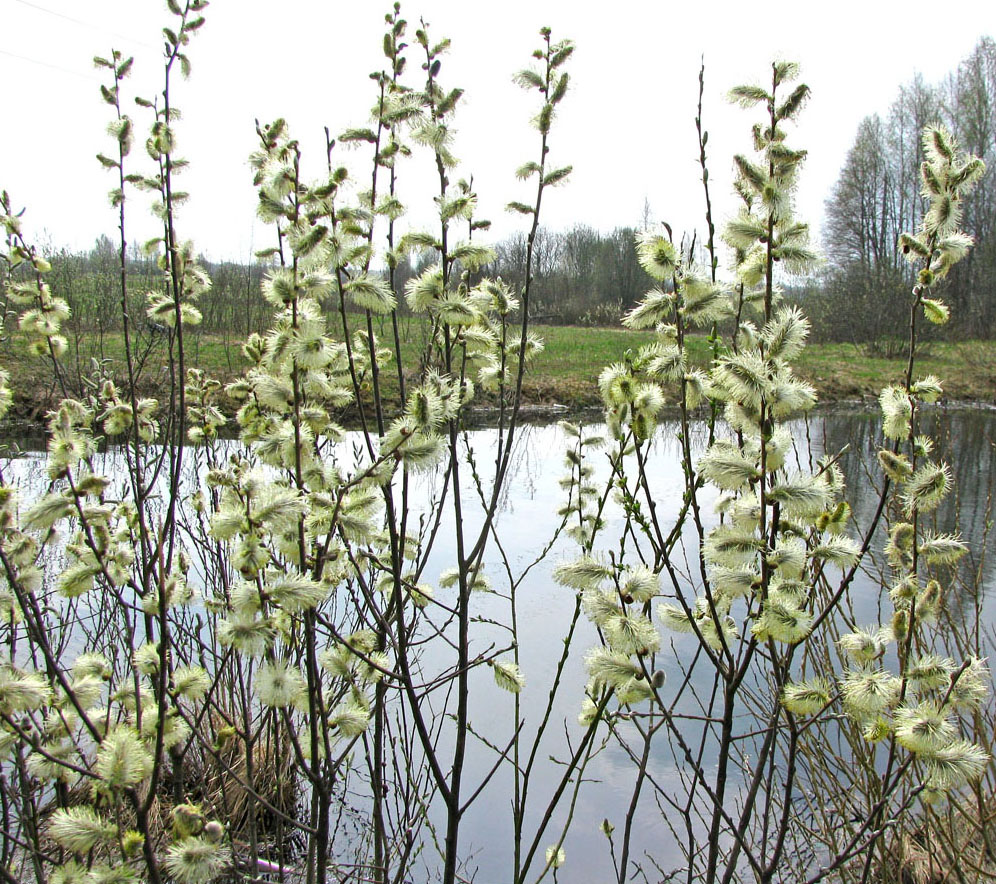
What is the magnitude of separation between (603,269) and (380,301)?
30.3 meters

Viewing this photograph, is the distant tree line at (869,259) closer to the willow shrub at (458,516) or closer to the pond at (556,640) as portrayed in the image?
the pond at (556,640)

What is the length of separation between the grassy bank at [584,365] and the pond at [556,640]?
10.5ft

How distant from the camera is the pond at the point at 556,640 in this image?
2.96 meters

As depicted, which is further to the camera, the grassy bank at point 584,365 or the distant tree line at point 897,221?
the distant tree line at point 897,221

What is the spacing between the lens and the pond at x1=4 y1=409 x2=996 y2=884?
2963 mm

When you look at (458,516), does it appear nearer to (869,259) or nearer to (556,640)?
(556,640)

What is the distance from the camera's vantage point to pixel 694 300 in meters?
1.47

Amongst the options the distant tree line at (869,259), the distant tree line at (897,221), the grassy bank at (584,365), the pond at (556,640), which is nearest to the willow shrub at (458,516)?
the pond at (556,640)

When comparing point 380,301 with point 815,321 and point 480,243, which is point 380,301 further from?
point 815,321

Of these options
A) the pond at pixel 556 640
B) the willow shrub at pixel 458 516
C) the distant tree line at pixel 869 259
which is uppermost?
the distant tree line at pixel 869 259

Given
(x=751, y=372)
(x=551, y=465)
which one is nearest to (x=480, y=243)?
(x=751, y=372)

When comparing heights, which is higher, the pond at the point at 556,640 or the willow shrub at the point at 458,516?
the willow shrub at the point at 458,516

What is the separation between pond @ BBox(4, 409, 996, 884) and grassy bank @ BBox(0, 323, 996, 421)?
10.5 ft

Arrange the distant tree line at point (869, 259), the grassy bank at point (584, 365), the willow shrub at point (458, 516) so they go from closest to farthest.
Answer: the willow shrub at point (458, 516) < the grassy bank at point (584, 365) < the distant tree line at point (869, 259)
